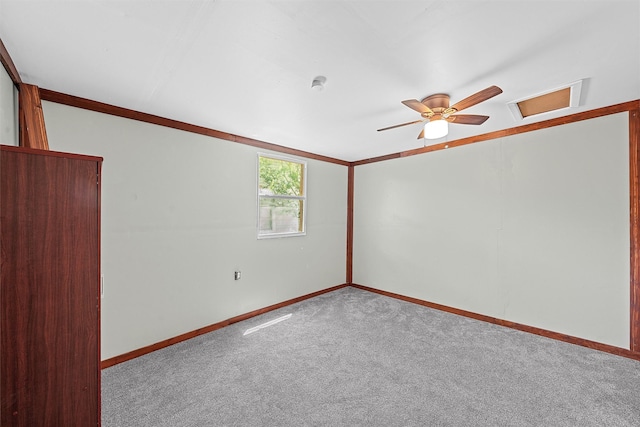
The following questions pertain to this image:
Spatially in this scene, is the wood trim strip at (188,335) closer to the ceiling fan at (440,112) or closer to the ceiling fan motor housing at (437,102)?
the ceiling fan at (440,112)

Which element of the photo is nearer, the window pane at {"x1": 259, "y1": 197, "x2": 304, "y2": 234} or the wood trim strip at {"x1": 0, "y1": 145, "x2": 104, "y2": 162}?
the wood trim strip at {"x1": 0, "y1": 145, "x2": 104, "y2": 162}

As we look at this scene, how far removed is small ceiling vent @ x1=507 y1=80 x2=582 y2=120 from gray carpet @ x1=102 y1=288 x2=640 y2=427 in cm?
238

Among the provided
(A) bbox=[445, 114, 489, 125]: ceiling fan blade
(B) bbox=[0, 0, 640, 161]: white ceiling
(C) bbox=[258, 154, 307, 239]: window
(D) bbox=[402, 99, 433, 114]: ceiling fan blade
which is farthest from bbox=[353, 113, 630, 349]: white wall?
(D) bbox=[402, 99, 433, 114]: ceiling fan blade

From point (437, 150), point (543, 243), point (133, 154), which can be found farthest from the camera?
point (437, 150)

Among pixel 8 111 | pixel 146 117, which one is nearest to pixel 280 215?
pixel 146 117

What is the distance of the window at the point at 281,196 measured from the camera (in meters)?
3.71

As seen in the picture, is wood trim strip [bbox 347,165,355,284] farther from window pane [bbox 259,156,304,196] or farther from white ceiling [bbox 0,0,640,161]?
white ceiling [bbox 0,0,640,161]

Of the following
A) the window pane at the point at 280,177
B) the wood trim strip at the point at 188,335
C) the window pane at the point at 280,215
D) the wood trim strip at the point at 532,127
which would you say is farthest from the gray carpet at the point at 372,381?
the wood trim strip at the point at 532,127

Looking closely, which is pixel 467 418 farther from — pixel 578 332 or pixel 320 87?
pixel 320 87

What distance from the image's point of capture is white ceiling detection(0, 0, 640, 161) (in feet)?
4.32

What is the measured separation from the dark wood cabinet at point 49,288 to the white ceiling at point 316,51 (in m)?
0.83

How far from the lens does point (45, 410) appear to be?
3.79 ft

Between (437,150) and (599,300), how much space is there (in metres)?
2.42

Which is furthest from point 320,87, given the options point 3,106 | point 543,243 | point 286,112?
point 543,243
